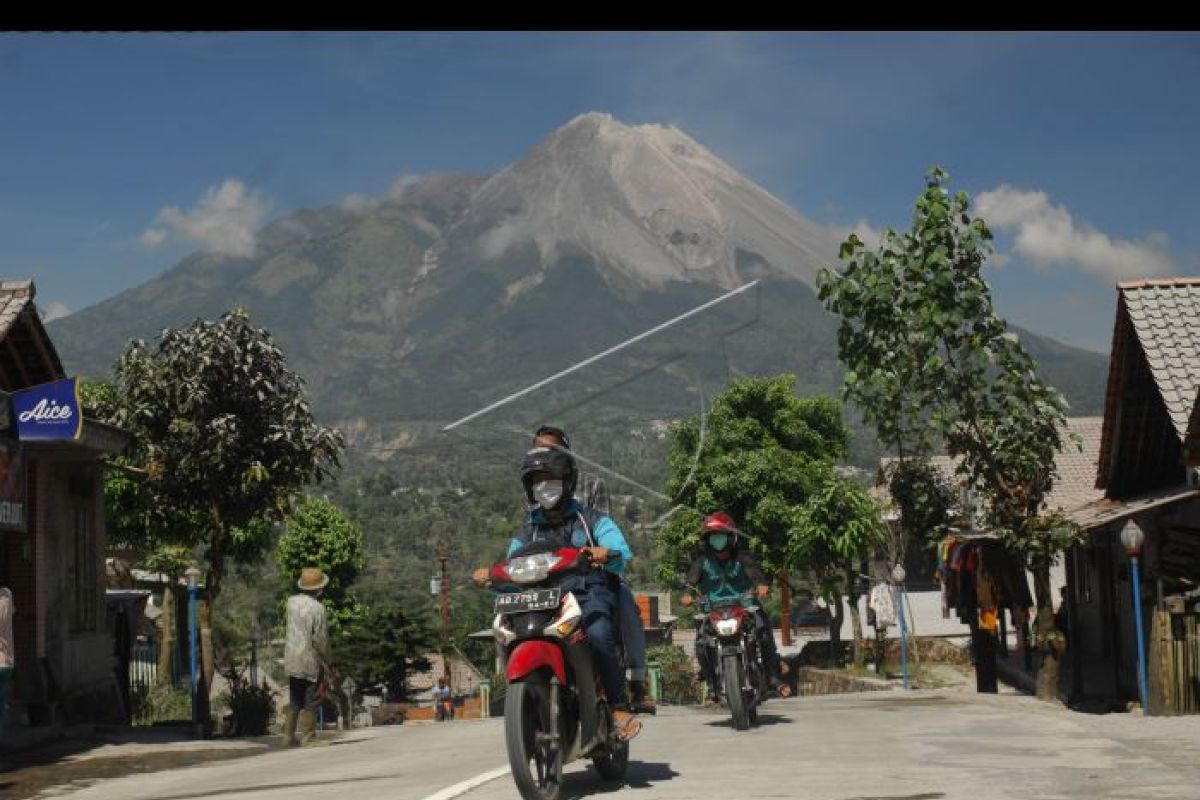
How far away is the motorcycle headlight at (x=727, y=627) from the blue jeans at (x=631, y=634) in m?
5.02

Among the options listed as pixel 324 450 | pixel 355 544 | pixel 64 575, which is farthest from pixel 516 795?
pixel 355 544

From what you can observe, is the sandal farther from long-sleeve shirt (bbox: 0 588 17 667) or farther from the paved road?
long-sleeve shirt (bbox: 0 588 17 667)

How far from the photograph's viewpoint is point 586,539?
942 cm

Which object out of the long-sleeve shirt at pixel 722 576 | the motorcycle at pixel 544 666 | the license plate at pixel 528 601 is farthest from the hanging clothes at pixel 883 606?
the license plate at pixel 528 601

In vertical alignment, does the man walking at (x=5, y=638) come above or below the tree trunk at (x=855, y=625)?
above

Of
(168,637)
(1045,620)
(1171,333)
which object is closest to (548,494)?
(1045,620)

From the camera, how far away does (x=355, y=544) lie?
277 feet

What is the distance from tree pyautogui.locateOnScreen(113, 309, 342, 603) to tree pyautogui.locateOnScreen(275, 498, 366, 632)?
53.3m

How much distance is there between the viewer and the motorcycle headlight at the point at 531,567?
8742 mm

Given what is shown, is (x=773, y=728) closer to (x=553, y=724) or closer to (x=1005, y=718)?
(x=1005, y=718)

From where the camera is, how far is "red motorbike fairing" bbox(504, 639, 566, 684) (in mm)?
8445

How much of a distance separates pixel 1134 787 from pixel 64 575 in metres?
16.2

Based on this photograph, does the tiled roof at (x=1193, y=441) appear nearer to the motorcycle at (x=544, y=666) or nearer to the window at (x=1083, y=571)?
the motorcycle at (x=544, y=666)

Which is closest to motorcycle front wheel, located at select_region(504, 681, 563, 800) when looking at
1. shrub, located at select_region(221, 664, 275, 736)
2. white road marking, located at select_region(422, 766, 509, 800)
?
white road marking, located at select_region(422, 766, 509, 800)
